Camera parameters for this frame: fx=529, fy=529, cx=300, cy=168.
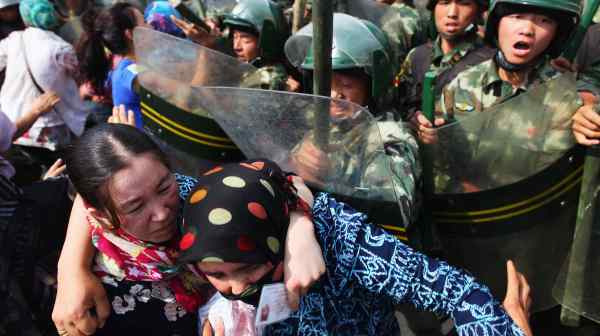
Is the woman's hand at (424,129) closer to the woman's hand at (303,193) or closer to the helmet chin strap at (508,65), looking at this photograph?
the helmet chin strap at (508,65)

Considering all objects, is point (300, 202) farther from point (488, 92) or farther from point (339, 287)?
point (488, 92)

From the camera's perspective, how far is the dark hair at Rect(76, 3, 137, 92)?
381 cm

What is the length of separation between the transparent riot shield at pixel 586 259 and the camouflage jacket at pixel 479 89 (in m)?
0.71

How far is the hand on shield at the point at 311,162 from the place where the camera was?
6.57 feet

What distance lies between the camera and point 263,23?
140 inches

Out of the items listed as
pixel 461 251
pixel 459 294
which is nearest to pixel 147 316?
pixel 459 294

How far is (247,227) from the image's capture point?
1393 mm

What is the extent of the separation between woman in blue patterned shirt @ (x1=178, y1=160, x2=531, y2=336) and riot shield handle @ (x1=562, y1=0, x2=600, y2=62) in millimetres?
1836

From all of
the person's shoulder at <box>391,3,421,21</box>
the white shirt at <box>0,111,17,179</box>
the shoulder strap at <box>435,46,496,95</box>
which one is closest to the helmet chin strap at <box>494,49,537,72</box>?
the shoulder strap at <box>435,46,496,95</box>

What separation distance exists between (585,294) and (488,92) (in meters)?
1.12

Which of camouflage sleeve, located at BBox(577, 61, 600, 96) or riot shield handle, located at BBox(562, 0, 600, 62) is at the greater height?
riot shield handle, located at BBox(562, 0, 600, 62)

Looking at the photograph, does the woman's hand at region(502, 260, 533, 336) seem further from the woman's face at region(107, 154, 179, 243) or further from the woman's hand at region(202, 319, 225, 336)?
the woman's face at region(107, 154, 179, 243)

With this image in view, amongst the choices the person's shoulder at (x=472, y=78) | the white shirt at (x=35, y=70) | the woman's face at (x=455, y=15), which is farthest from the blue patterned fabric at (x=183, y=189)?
the white shirt at (x=35, y=70)

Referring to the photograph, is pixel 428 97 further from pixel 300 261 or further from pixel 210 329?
pixel 210 329
